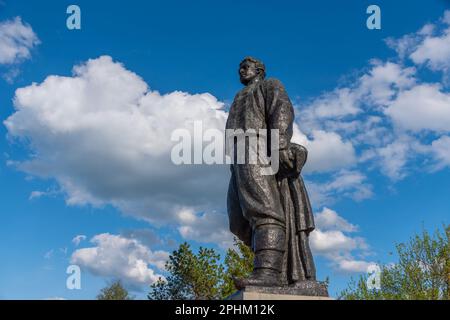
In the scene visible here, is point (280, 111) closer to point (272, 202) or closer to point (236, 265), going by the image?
point (272, 202)

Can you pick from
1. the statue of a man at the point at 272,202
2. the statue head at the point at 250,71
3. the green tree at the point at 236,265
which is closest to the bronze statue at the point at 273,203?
the statue of a man at the point at 272,202

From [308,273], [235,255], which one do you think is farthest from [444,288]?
[308,273]

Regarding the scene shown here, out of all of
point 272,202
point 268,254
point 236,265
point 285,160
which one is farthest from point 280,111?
point 236,265

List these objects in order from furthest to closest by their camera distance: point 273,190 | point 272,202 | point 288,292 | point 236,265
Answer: point 236,265, point 273,190, point 272,202, point 288,292

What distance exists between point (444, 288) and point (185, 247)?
16489 millimetres

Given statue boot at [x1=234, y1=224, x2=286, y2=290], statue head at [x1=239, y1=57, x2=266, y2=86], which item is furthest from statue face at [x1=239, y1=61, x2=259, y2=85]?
statue boot at [x1=234, y1=224, x2=286, y2=290]

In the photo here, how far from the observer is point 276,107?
26.3 feet

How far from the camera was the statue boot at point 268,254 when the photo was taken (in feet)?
23.4

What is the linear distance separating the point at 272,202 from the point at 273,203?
0.02 metres

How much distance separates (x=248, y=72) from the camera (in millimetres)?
8891

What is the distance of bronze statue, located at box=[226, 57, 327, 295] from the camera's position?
7297 millimetres

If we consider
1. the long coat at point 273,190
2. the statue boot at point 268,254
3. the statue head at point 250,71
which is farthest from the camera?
the statue head at point 250,71

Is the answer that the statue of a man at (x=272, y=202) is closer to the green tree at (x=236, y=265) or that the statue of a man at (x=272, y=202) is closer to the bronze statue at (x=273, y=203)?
the bronze statue at (x=273, y=203)
